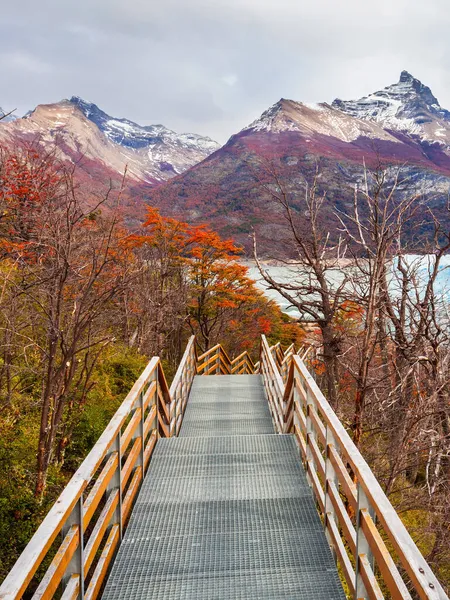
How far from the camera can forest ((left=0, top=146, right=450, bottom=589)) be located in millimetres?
5695

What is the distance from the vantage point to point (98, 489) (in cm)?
243

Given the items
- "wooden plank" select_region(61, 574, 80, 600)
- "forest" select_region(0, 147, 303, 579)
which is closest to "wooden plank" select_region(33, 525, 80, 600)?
"wooden plank" select_region(61, 574, 80, 600)

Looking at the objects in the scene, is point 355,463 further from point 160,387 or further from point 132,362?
point 132,362

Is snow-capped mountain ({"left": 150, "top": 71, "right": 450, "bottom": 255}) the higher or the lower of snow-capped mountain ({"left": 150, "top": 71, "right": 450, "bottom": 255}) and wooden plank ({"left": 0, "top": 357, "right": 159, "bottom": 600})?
the higher

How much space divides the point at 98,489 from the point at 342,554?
149cm

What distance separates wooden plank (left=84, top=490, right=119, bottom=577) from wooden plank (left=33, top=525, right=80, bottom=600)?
35cm

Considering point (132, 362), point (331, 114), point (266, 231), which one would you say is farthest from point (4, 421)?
point (331, 114)

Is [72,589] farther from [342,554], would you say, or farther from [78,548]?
[342,554]

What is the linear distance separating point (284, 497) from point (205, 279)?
1665cm

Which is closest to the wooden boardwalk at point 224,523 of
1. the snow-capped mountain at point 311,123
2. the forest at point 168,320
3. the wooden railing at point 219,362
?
the forest at point 168,320

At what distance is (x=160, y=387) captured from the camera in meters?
5.01

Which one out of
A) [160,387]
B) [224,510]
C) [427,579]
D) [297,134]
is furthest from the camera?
[297,134]

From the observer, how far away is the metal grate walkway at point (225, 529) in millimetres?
2508

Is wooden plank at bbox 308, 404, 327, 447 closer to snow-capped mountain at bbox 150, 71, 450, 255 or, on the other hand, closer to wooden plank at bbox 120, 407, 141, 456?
wooden plank at bbox 120, 407, 141, 456
